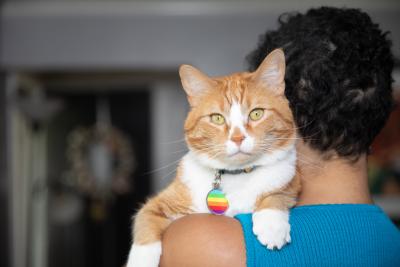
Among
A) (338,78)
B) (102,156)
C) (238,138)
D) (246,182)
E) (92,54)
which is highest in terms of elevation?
(92,54)

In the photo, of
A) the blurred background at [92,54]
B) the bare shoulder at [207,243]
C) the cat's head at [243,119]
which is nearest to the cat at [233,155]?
the cat's head at [243,119]

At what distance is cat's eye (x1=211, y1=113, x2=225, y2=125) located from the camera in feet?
3.59

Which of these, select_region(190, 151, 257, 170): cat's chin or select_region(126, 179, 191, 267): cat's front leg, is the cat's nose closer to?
select_region(190, 151, 257, 170): cat's chin

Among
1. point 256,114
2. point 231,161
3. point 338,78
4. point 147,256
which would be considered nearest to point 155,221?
point 147,256

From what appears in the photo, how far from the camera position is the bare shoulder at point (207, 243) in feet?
2.73

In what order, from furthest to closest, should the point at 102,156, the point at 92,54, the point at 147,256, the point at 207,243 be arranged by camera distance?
the point at 102,156 → the point at 92,54 → the point at 147,256 → the point at 207,243

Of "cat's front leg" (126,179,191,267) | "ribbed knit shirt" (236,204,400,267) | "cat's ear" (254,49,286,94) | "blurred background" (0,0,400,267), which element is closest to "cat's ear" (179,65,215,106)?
"cat's ear" (254,49,286,94)

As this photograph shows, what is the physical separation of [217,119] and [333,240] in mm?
410

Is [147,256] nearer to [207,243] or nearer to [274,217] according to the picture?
[207,243]

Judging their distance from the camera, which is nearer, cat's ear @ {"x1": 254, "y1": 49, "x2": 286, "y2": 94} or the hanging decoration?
cat's ear @ {"x1": 254, "y1": 49, "x2": 286, "y2": 94}

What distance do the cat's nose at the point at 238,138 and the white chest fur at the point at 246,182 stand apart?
102mm

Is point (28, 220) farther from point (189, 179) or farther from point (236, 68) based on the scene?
point (189, 179)

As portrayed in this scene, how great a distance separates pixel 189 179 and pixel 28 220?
3.37 meters

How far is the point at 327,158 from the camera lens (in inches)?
41.5
